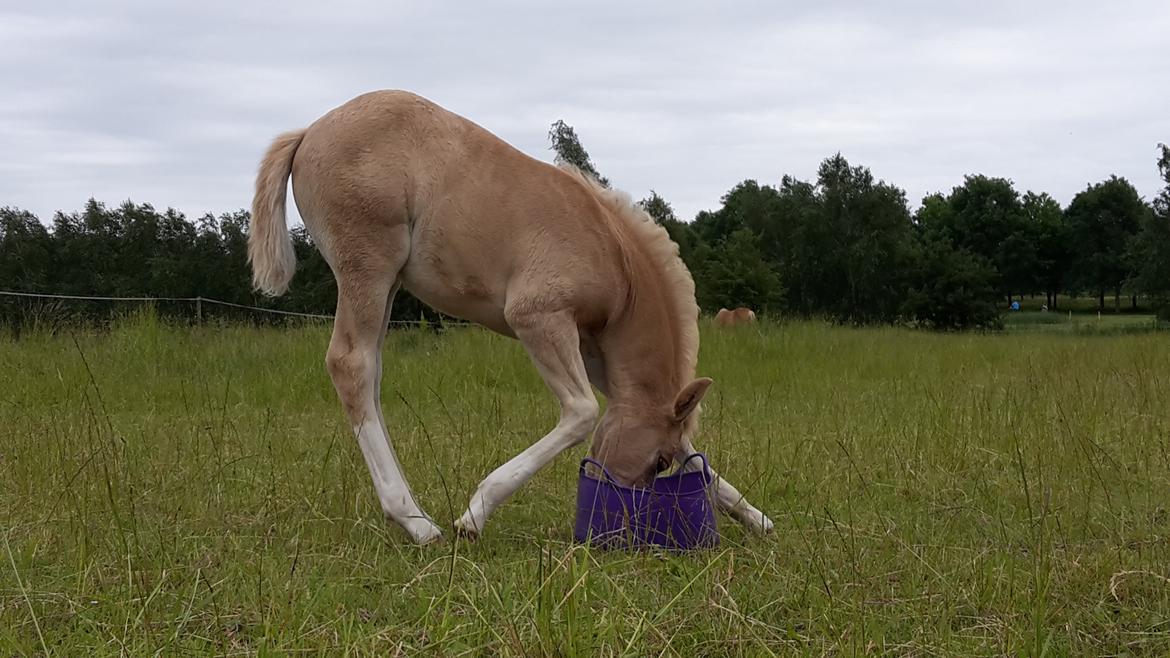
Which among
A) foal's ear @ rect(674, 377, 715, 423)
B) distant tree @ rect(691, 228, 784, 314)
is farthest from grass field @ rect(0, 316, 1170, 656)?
distant tree @ rect(691, 228, 784, 314)

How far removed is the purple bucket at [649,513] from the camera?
3086 mm

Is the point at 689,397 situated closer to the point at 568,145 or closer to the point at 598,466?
the point at 598,466

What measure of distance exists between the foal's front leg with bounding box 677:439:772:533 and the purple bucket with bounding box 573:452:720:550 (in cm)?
18

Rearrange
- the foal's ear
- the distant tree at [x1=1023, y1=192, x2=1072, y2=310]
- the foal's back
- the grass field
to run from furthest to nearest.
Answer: the distant tree at [x1=1023, y1=192, x2=1072, y2=310]
the foal's back
the foal's ear
the grass field

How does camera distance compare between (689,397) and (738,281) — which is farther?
(738,281)

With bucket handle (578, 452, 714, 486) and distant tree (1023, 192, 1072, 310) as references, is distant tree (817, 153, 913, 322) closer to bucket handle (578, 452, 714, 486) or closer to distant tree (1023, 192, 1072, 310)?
distant tree (1023, 192, 1072, 310)

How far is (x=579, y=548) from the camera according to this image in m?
2.48

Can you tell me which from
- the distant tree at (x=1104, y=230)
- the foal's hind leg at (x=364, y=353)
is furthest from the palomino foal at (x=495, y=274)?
the distant tree at (x=1104, y=230)

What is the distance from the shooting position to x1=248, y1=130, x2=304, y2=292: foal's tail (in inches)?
150

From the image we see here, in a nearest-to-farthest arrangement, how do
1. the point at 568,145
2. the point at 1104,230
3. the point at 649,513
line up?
the point at 649,513 < the point at 568,145 < the point at 1104,230

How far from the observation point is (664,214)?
41.6 meters

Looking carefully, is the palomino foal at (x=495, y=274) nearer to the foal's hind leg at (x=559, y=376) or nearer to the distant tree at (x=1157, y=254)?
the foal's hind leg at (x=559, y=376)

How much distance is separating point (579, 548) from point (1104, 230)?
66.4 m

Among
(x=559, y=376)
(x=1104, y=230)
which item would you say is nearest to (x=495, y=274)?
(x=559, y=376)
